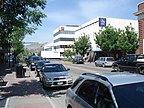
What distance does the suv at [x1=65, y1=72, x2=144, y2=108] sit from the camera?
4.33m

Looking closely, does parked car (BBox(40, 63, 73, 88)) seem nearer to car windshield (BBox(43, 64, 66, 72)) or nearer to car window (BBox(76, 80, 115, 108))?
car windshield (BBox(43, 64, 66, 72))

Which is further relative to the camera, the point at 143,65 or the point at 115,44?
the point at 115,44

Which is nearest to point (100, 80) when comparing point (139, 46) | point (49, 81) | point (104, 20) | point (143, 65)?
point (49, 81)

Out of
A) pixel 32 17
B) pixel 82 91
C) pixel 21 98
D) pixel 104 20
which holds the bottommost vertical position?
pixel 21 98

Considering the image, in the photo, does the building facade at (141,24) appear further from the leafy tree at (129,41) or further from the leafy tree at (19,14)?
the leafy tree at (19,14)

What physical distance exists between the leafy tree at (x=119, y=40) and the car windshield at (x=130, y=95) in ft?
143

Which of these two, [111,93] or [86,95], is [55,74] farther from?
[111,93]

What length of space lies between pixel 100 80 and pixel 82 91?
30.5 inches

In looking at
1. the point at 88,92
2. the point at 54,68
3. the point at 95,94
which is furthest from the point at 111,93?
the point at 54,68

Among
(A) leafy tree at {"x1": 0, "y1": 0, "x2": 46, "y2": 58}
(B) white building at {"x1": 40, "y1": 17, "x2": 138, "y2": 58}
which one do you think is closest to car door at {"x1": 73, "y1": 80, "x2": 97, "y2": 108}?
→ (A) leafy tree at {"x1": 0, "y1": 0, "x2": 46, "y2": 58}

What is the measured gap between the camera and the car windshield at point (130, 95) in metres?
4.23

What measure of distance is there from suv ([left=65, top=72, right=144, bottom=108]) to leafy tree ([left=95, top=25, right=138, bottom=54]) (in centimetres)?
4306

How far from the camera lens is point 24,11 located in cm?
1304

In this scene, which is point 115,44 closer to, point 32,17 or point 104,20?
point 104,20
